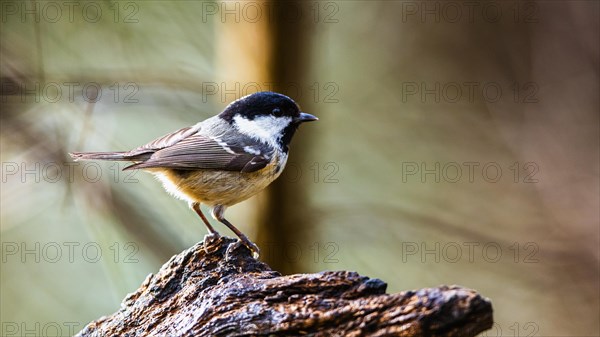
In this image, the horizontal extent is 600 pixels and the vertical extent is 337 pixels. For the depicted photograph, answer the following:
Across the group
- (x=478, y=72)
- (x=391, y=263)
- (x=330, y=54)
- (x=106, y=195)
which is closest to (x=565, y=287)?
(x=391, y=263)

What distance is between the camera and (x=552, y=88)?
20.6 ft

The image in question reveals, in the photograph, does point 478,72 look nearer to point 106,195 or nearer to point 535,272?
point 535,272

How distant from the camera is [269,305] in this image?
7.70ft

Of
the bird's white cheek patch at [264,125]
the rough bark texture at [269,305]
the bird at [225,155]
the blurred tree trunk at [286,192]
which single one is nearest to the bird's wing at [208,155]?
Answer: the bird at [225,155]

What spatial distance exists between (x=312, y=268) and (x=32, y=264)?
2.37 m

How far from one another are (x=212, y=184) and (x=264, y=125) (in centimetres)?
53

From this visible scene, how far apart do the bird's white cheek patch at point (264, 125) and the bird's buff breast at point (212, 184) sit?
30cm

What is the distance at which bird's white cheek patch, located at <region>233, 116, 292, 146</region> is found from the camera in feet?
13.0

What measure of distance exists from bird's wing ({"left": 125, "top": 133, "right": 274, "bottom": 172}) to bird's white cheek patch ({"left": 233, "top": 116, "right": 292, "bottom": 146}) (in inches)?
4.3

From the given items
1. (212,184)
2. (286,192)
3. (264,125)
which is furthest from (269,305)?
(286,192)

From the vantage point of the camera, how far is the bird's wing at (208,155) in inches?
139

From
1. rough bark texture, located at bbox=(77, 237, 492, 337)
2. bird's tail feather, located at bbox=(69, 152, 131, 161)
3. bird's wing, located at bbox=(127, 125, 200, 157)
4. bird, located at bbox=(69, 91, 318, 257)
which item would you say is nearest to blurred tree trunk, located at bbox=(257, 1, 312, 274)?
bird, located at bbox=(69, 91, 318, 257)

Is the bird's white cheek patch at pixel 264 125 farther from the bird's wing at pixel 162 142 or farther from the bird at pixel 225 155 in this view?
the bird's wing at pixel 162 142

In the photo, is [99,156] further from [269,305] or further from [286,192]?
[286,192]
